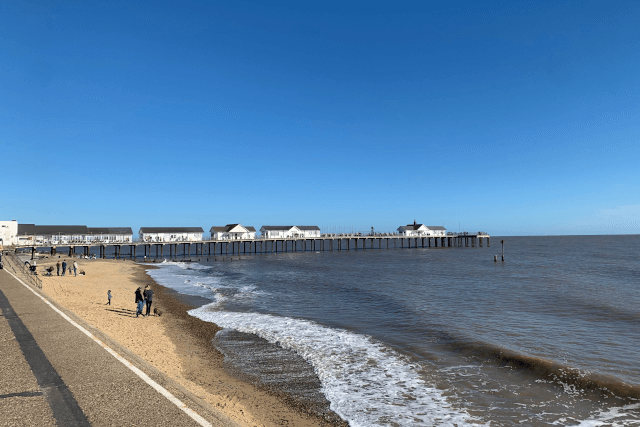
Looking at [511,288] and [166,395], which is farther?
[511,288]

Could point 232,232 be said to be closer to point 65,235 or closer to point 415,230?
point 65,235

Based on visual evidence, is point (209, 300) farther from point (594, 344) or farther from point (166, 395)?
point (594, 344)

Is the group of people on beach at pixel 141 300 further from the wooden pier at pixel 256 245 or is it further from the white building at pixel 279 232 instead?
the white building at pixel 279 232

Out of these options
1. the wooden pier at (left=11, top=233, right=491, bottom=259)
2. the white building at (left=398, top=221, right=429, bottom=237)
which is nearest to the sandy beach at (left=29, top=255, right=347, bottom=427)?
the wooden pier at (left=11, top=233, right=491, bottom=259)

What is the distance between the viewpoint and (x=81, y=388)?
7.43m

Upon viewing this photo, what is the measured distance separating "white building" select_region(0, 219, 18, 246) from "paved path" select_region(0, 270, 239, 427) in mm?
73082

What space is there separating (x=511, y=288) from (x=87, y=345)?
30.3 meters

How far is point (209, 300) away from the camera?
24562 mm

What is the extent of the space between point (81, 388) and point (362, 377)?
750 cm

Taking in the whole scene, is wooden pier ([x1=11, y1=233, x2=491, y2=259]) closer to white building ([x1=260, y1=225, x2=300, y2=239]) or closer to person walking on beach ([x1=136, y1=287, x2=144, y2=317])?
white building ([x1=260, y1=225, x2=300, y2=239])

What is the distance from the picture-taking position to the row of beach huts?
68.1 m

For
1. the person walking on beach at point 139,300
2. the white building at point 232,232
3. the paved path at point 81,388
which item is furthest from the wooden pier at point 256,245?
the paved path at point 81,388

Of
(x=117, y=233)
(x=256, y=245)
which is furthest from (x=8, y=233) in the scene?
(x=256, y=245)

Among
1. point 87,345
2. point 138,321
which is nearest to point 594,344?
point 87,345
